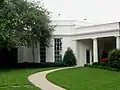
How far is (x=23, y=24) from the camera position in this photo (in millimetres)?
30984

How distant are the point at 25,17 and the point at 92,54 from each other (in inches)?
412

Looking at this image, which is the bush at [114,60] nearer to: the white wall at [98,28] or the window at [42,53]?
the white wall at [98,28]

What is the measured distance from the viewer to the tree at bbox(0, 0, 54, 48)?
1131 inches

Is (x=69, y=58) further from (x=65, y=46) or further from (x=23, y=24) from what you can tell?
(x=23, y=24)

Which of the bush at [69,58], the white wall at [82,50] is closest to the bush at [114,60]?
the bush at [69,58]

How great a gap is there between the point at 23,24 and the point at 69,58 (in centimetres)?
713

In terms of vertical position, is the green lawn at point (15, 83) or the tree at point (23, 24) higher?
the tree at point (23, 24)

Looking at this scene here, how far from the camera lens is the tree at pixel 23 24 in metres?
28.7

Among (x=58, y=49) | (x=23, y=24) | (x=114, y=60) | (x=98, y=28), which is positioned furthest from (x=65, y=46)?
(x=114, y=60)

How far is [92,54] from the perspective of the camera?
37.0 meters

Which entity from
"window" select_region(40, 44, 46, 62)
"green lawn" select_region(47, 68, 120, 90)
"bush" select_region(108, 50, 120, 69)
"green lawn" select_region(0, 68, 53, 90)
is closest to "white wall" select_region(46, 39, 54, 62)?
"window" select_region(40, 44, 46, 62)

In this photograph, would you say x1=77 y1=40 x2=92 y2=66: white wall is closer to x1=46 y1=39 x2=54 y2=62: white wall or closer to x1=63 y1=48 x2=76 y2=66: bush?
x1=63 y1=48 x2=76 y2=66: bush

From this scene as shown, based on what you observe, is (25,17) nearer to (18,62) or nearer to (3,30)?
(3,30)

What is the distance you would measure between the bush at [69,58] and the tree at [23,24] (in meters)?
2.65
